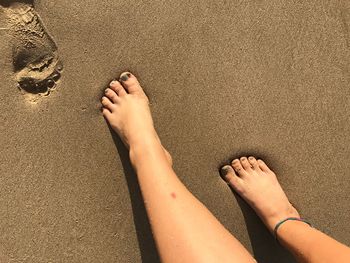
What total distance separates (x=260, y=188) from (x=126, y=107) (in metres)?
0.70

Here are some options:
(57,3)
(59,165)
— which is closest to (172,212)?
(59,165)

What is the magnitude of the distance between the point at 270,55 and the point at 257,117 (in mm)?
285

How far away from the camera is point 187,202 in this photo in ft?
5.23

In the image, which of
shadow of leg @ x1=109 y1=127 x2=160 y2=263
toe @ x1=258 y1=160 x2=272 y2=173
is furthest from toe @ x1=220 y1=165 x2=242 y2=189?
shadow of leg @ x1=109 y1=127 x2=160 y2=263

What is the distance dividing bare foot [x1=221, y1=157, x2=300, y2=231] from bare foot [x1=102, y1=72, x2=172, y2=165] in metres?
0.31

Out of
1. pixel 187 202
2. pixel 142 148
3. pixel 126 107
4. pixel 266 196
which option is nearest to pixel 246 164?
pixel 266 196

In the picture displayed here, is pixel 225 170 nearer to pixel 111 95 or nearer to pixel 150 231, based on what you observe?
pixel 150 231

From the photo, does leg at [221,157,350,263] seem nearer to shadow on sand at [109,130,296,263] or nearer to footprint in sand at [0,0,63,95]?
shadow on sand at [109,130,296,263]

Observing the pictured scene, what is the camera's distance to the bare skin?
1.47 m

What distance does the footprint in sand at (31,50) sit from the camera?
169cm

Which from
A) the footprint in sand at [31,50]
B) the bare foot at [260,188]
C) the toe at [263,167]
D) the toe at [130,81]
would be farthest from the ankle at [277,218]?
Result: the footprint in sand at [31,50]

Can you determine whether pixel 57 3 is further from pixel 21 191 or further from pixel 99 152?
pixel 21 191

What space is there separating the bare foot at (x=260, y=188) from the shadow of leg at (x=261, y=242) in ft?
0.12

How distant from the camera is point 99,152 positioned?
Result: 5.75ft
